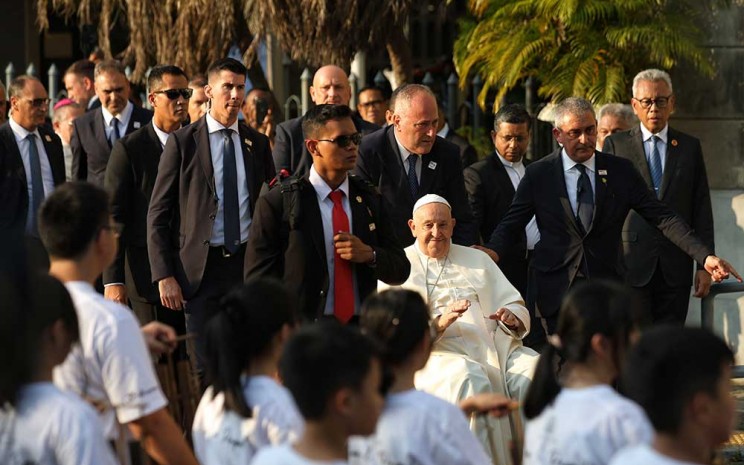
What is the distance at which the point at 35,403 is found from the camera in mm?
4195

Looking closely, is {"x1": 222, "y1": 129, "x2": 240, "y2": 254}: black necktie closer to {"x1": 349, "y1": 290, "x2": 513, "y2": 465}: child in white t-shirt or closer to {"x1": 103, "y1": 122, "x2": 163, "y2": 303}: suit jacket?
{"x1": 103, "y1": 122, "x2": 163, "y2": 303}: suit jacket

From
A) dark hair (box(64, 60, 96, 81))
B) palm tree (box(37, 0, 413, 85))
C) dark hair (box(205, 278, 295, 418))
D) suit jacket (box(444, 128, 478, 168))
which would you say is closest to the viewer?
dark hair (box(205, 278, 295, 418))

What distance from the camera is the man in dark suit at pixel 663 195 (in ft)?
33.2

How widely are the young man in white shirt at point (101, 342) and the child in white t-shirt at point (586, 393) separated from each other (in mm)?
1101

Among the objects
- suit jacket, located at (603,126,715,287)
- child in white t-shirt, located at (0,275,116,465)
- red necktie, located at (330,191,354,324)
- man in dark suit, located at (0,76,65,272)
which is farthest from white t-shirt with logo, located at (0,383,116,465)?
suit jacket, located at (603,126,715,287)

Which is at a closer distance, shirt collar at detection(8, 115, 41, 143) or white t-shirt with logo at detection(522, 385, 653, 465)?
white t-shirt with logo at detection(522, 385, 653, 465)

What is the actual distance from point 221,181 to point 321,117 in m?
1.19

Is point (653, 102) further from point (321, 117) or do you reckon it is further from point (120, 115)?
point (120, 115)

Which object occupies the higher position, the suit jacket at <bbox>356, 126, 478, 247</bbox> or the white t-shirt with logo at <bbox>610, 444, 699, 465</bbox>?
the suit jacket at <bbox>356, 126, 478, 247</bbox>

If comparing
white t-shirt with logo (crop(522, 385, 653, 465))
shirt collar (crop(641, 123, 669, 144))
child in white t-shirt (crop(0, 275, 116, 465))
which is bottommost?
white t-shirt with logo (crop(522, 385, 653, 465))

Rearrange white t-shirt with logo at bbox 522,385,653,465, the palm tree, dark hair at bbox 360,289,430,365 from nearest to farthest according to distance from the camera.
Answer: white t-shirt with logo at bbox 522,385,653,465 → dark hair at bbox 360,289,430,365 → the palm tree

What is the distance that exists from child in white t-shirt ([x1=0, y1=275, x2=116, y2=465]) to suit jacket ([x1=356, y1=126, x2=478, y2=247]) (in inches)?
197

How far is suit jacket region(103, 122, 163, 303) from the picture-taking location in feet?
30.0

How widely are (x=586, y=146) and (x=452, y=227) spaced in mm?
1128
